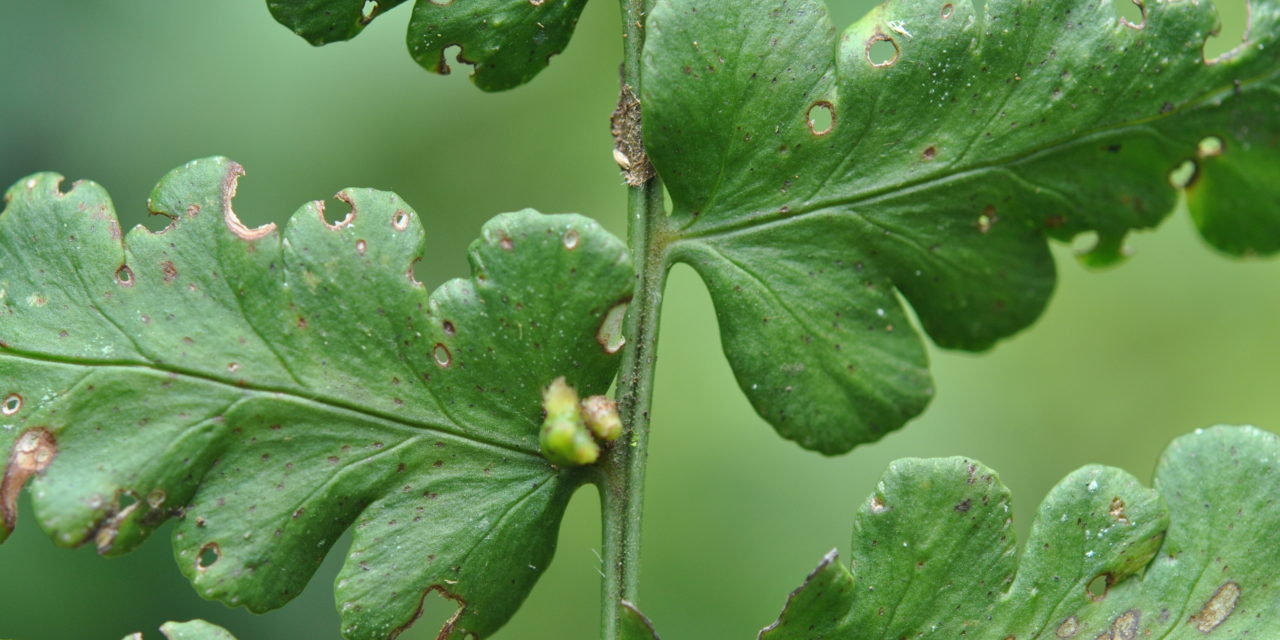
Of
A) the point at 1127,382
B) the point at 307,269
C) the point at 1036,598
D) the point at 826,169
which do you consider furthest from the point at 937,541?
the point at 1127,382

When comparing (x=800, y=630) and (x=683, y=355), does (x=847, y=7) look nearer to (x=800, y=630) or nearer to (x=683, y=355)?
(x=683, y=355)

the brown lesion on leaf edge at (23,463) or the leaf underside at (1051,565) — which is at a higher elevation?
the leaf underside at (1051,565)

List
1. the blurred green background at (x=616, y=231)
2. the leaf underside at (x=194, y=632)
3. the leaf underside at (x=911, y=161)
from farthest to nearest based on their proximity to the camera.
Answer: the blurred green background at (x=616, y=231)
the leaf underside at (x=911, y=161)
the leaf underside at (x=194, y=632)

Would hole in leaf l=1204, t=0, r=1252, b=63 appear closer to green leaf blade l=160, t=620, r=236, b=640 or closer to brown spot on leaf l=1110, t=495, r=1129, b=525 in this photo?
brown spot on leaf l=1110, t=495, r=1129, b=525

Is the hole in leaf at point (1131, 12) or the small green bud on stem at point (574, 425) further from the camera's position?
the hole in leaf at point (1131, 12)

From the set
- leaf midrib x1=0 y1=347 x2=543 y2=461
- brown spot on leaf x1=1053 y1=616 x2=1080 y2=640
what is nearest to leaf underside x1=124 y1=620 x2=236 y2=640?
leaf midrib x1=0 y1=347 x2=543 y2=461

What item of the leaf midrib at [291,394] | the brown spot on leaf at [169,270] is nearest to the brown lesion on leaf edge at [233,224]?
the brown spot on leaf at [169,270]

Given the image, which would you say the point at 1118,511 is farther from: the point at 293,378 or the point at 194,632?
the point at 194,632

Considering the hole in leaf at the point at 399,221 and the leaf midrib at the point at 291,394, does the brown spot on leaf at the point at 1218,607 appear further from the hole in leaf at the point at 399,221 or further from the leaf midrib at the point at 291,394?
the hole in leaf at the point at 399,221

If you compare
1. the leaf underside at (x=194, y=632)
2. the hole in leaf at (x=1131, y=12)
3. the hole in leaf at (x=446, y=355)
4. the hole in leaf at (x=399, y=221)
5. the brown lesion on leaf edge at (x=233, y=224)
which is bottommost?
the leaf underside at (x=194, y=632)
